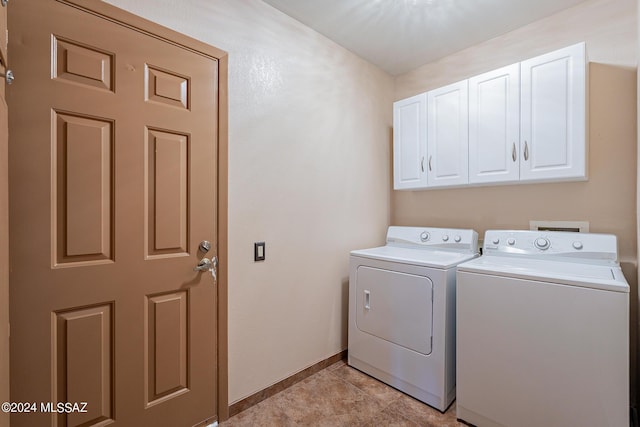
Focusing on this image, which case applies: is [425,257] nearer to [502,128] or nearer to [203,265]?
[502,128]

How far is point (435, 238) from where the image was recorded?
2.29 m

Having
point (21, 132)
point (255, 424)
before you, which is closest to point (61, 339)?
point (21, 132)

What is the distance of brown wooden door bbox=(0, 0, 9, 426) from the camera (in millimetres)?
968

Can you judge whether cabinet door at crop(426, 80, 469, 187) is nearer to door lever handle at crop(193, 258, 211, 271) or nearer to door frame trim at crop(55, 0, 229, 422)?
Result: door frame trim at crop(55, 0, 229, 422)

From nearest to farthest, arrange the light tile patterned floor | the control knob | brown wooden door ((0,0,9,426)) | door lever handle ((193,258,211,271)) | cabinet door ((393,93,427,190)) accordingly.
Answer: brown wooden door ((0,0,9,426))
door lever handle ((193,258,211,271))
the light tile patterned floor
the control knob
cabinet door ((393,93,427,190))

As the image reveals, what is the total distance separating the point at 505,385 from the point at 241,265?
5.03ft

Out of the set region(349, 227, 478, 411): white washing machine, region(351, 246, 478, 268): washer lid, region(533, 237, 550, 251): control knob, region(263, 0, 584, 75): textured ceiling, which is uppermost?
region(263, 0, 584, 75): textured ceiling

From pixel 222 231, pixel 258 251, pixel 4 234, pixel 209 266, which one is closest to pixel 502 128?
pixel 258 251

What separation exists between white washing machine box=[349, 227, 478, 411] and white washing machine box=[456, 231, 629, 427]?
11 centimetres

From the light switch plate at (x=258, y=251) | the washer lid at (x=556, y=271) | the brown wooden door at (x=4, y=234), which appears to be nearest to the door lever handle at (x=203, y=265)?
the light switch plate at (x=258, y=251)

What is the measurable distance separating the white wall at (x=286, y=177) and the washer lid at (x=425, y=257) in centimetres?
31

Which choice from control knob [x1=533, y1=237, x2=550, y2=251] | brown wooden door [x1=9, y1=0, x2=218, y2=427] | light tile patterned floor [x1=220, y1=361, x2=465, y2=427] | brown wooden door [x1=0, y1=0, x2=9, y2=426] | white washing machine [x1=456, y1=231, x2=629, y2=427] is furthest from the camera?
control knob [x1=533, y1=237, x2=550, y2=251]

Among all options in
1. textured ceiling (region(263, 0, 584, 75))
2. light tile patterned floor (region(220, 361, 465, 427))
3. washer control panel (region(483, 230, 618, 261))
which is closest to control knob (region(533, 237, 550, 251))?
washer control panel (region(483, 230, 618, 261))

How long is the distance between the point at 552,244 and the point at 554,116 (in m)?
0.75
